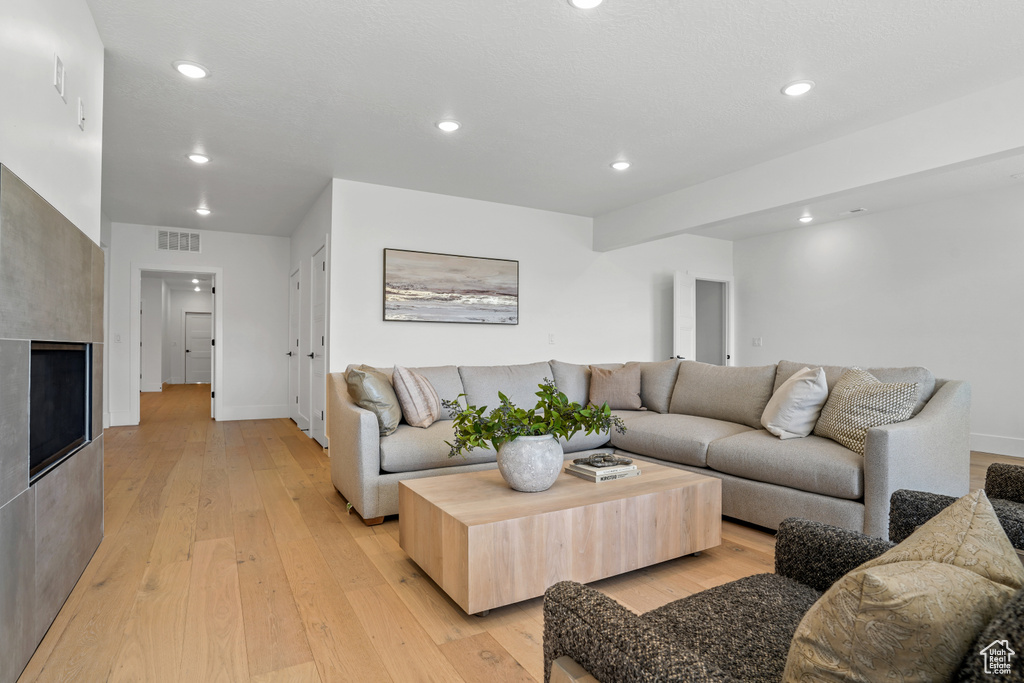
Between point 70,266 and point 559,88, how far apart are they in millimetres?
2439

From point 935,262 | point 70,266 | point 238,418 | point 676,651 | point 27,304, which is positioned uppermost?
point 935,262

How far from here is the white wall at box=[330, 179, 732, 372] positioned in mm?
4703

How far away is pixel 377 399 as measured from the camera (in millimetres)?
3238

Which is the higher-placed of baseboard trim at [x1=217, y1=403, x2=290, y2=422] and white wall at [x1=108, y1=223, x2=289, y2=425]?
white wall at [x1=108, y1=223, x2=289, y2=425]

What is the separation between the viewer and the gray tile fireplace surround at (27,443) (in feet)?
4.86

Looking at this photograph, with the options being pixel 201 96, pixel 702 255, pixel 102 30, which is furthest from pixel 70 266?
pixel 702 255

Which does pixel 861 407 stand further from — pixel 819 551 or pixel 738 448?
pixel 819 551

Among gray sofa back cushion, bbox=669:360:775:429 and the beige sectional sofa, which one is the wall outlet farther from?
gray sofa back cushion, bbox=669:360:775:429

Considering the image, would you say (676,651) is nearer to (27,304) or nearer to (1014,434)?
(27,304)

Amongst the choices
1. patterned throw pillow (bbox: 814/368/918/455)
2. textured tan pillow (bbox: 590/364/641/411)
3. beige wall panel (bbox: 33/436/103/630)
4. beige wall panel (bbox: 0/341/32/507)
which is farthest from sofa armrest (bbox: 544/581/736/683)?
textured tan pillow (bbox: 590/364/641/411)

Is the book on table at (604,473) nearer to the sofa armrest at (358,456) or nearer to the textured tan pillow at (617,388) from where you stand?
the sofa armrest at (358,456)

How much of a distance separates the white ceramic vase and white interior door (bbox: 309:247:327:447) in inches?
117

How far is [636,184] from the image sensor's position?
482 centimetres

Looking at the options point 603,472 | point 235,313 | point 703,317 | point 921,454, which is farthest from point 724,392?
point 235,313
